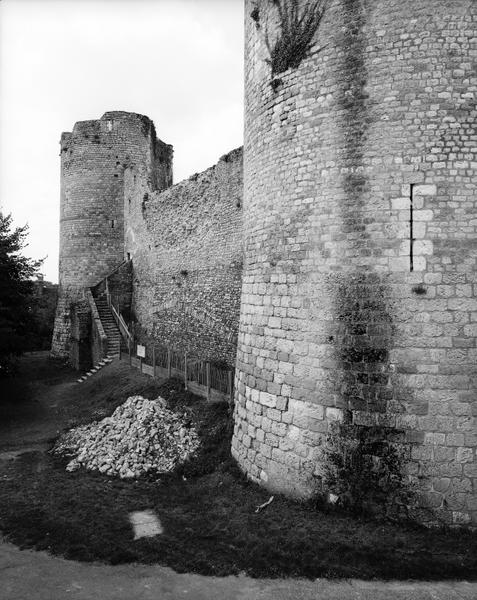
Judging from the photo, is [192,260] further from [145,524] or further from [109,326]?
[145,524]

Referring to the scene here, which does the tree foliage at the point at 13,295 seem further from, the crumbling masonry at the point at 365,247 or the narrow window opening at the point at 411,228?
the narrow window opening at the point at 411,228

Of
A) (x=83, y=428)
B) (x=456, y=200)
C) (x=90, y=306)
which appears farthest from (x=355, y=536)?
→ (x=90, y=306)

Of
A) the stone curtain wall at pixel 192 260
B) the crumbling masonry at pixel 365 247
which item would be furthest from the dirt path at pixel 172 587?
the stone curtain wall at pixel 192 260

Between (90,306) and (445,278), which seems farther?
(90,306)

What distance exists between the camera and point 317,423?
6.80m

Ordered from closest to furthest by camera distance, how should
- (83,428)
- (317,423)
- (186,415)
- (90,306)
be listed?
1. (317,423)
2. (186,415)
3. (83,428)
4. (90,306)

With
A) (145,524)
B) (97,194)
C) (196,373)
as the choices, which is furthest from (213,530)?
(97,194)

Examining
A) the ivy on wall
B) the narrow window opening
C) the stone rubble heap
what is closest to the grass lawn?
the stone rubble heap

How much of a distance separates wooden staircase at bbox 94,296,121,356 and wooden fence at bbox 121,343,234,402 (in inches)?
160

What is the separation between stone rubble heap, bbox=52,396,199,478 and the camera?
922cm

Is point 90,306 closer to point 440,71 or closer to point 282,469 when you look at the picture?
point 282,469

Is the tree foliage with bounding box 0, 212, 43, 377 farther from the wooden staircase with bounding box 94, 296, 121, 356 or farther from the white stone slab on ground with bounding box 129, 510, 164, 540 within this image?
the white stone slab on ground with bounding box 129, 510, 164, 540

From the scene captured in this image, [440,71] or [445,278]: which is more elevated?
[440,71]

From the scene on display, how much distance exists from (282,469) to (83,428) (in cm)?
639
